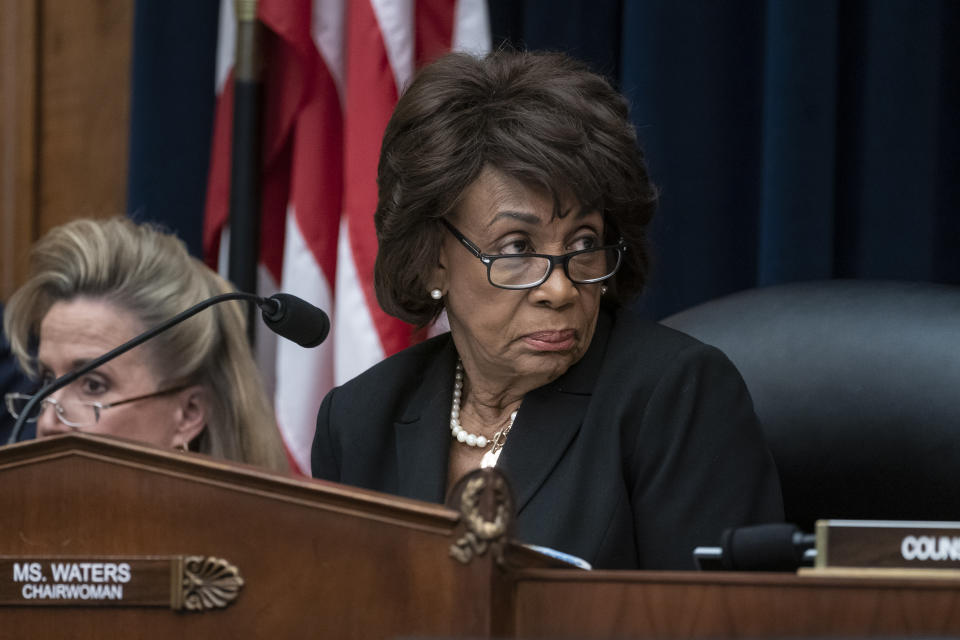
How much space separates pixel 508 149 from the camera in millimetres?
1674

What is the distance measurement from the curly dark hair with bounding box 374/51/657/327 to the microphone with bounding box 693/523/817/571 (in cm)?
75

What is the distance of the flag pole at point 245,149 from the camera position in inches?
111

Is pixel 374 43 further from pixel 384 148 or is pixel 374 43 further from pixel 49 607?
pixel 49 607

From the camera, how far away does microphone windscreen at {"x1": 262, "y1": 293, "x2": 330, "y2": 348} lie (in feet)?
5.13

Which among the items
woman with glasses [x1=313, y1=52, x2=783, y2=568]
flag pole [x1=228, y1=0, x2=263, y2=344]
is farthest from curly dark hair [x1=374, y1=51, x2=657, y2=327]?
flag pole [x1=228, y1=0, x2=263, y2=344]

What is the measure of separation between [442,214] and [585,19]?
1167 mm

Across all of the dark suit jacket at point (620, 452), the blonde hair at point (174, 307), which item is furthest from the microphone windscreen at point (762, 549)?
the blonde hair at point (174, 307)

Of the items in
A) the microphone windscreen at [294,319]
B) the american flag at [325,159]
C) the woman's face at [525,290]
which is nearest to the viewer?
the microphone windscreen at [294,319]

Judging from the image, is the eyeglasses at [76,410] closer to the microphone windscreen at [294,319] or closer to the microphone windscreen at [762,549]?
the microphone windscreen at [294,319]

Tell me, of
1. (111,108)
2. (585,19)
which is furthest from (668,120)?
(111,108)

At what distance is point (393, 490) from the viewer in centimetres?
177

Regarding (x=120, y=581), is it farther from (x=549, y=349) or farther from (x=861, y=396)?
(x=861, y=396)

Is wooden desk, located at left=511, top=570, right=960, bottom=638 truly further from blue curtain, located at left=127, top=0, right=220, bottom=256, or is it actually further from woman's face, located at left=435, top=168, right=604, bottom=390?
blue curtain, located at left=127, top=0, right=220, bottom=256

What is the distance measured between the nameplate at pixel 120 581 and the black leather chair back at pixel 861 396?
3.24 ft
